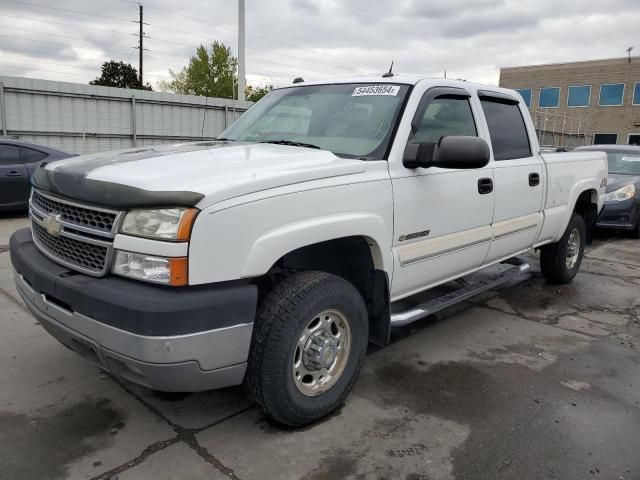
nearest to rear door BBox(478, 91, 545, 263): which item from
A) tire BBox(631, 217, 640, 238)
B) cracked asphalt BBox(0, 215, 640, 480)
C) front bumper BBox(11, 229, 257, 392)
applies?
cracked asphalt BBox(0, 215, 640, 480)

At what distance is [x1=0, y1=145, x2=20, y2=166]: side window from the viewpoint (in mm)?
9047

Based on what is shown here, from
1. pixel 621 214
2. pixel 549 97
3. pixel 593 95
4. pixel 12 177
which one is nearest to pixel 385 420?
pixel 621 214

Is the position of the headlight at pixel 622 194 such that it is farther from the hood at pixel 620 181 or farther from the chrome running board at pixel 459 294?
the chrome running board at pixel 459 294

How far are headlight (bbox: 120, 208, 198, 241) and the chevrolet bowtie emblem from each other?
0.55 metres

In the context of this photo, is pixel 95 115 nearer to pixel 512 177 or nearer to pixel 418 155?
pixel 512 177

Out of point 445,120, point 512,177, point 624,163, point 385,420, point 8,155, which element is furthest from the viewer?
point 624,163

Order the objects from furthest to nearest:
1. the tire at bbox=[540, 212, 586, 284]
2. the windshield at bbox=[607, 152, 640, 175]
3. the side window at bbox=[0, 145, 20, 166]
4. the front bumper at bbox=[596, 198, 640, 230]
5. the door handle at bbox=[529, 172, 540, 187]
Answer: the windshield at bbox=[607, 152, 640, 175] → the side window at bbox=[0, 145, 20, 166] → the front bumper at bbox=[596, 198, 640, 230] → the tire at bbox=[540, 212, 586, 284] → the door handle at bbox=[529, 172, 540, 187]

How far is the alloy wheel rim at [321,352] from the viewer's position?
279 cm

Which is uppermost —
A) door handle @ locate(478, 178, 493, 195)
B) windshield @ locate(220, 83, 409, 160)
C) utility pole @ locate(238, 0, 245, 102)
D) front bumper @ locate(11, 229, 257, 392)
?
utility pole @ locate(238, 0, 245, 102)

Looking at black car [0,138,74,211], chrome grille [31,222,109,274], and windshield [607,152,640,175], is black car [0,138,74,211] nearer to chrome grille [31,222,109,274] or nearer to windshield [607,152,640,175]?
chrome grille [31,222,109,274]

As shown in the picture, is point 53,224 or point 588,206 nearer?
point 53,224

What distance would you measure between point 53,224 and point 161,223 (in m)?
0.80

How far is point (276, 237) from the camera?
97.2 inches

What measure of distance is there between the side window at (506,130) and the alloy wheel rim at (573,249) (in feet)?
5.20
